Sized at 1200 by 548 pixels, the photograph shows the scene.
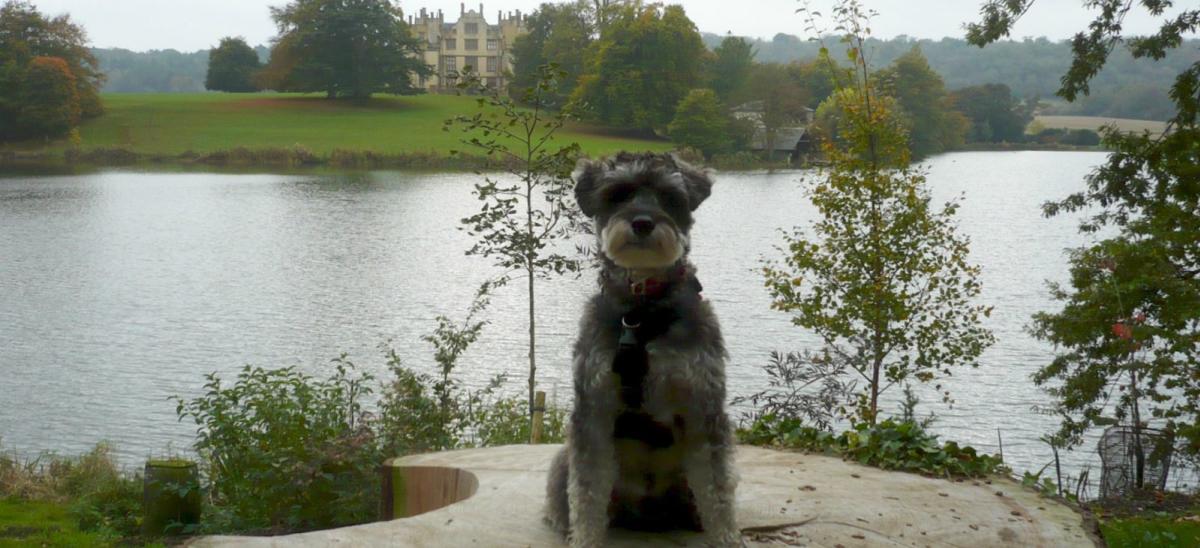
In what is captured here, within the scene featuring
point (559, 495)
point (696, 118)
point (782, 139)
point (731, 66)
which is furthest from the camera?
point (731, 66)

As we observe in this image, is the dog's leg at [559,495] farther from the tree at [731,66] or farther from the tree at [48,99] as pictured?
the tree at [48,99]

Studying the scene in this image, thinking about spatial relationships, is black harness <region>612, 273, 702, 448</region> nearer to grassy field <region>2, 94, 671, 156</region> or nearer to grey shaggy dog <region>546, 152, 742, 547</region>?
grey shaggy dog <region>546, 152, 742, 547</region>

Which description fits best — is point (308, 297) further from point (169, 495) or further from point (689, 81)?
point (169, 495)

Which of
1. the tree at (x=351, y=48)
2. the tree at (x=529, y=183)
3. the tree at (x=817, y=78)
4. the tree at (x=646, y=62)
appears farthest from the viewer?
the tree at (x=351, y=48)

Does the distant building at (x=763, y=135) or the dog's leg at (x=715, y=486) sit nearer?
the dog's leg at (x=715, y=486)

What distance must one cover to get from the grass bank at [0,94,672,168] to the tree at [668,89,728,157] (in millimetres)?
24580

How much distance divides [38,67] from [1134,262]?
7308 cm

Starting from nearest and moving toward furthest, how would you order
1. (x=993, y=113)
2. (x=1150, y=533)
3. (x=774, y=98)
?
(x=1150, y=533), (x=774, y=98), (x=993, y=113)

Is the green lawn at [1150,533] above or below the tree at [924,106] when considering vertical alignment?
below

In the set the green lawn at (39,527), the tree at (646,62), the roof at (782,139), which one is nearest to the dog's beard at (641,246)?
the green lawn at (39,527)

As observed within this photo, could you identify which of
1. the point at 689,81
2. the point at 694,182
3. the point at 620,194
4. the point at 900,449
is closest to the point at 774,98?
the point at 689,81

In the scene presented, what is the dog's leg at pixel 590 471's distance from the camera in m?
4.59

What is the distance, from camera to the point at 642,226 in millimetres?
4434

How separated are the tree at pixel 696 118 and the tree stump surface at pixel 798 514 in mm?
21446
